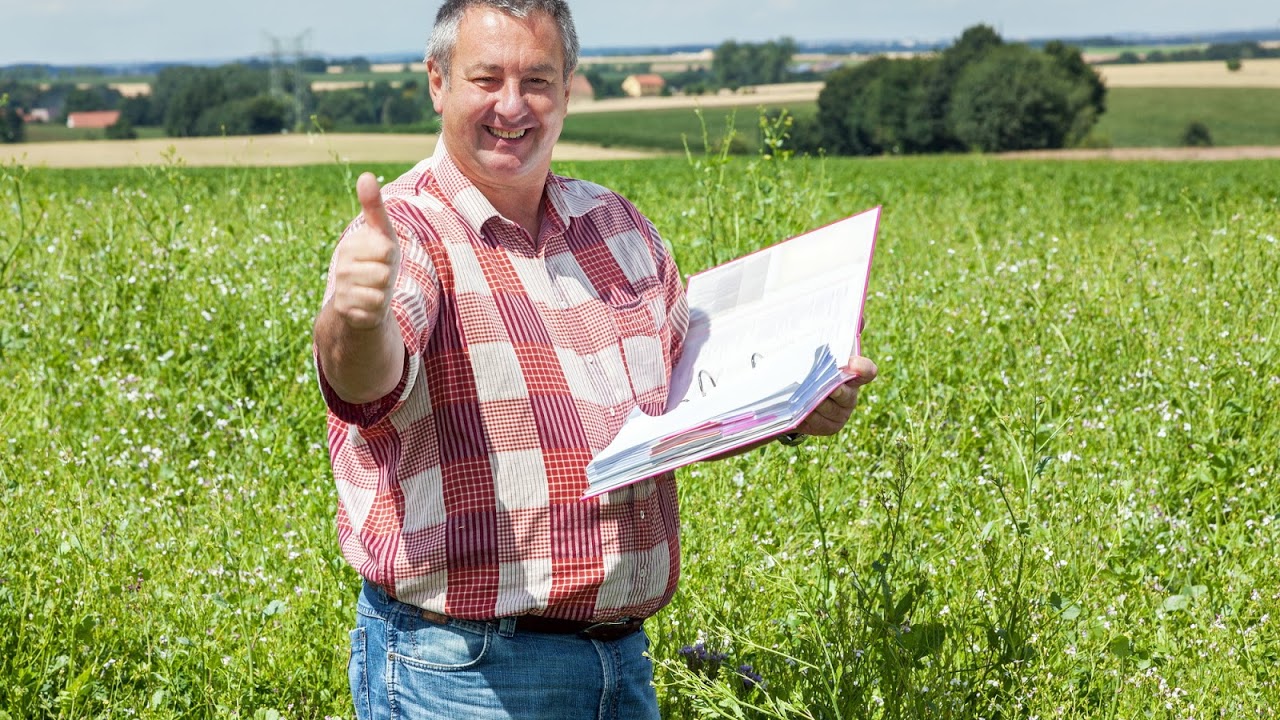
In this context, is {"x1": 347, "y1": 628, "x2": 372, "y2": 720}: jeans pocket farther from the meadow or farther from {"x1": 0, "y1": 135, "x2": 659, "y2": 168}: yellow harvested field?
{"x1": 0, "y1": 135, "x2": 659, "y2": 168}: yellow harvested field

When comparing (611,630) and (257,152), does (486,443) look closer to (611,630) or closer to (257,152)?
(611,630)

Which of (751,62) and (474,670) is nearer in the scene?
(474,670)

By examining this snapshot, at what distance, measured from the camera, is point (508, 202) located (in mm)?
1911

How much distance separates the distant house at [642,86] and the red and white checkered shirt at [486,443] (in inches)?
3935

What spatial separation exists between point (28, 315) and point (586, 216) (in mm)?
4748

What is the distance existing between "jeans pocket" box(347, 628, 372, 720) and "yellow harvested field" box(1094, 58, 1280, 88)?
3541 inches

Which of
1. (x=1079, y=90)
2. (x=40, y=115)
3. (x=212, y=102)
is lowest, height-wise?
(x=1079, y=90)

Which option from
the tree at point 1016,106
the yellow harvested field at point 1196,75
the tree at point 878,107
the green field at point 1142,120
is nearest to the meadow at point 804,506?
the green field at point 1142,120

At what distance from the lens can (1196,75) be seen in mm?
92375

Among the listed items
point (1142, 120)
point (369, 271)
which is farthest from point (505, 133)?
point (1142, 120)

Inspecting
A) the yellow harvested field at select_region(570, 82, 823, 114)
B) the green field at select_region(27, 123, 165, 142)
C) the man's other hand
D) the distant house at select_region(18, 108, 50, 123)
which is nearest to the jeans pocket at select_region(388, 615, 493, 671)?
the man's other hand

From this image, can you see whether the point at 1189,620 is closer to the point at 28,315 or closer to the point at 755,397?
the point at 755,397

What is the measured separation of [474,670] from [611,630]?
26cm

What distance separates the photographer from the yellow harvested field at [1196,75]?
8712 centimetres
